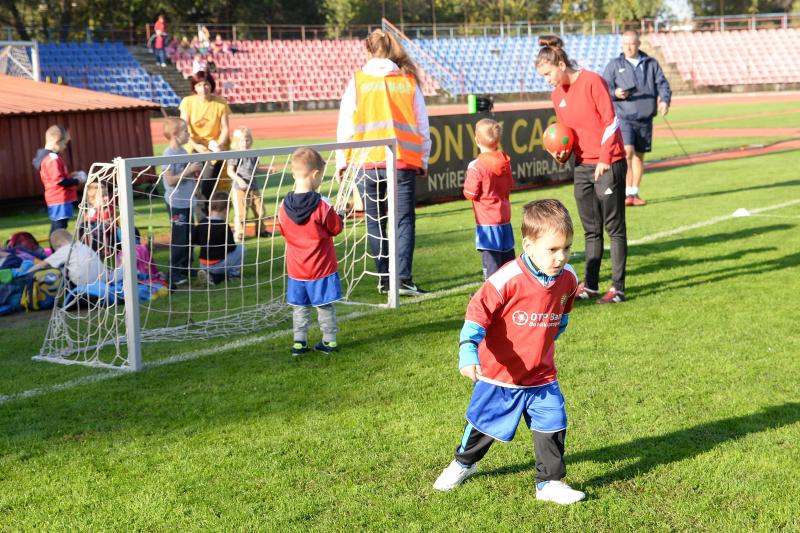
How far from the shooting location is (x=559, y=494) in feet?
13.0

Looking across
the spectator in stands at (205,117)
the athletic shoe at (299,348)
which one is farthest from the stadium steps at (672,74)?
the athletic shoe at (299,348)

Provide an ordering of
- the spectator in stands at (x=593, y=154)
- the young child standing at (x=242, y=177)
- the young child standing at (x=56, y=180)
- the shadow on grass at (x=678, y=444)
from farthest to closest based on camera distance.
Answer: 1. the young child standing at (x=242, y=177)
2. the young child standing at (x=56, y=180)
3. the spectator in stands at (x=593, y=154)
4. the shadow on grass at (x=678, y=444)

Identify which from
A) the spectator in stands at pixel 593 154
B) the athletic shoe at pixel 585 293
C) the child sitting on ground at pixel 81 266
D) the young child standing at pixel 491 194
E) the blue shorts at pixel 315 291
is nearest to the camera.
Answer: the blue shorts at pixel 315 291

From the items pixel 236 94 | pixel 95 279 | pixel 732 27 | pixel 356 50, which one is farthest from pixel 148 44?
pixel 95 279

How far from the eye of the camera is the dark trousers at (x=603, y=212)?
7434mm

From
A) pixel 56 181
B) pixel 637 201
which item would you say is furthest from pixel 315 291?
pixel 637 201

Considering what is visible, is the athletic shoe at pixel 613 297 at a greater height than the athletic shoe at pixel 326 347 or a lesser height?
greater

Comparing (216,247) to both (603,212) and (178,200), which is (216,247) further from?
(603,212)

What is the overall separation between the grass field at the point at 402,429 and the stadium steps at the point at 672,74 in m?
46.1

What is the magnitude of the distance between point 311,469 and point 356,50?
4798 centimetres

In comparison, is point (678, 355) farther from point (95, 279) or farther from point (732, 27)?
point (732, 27)

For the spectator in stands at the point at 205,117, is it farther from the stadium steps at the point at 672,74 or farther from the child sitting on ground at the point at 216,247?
the stadium steps at the point at 672,74

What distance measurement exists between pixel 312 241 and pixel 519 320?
8.58ft

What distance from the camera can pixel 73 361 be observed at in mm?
6402
